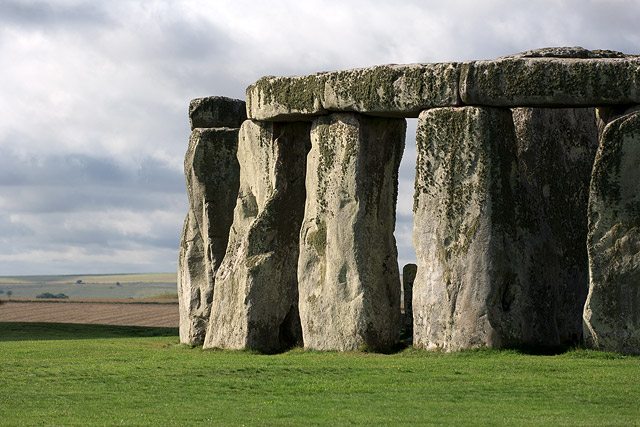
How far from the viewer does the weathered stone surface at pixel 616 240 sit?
2275 centimetres

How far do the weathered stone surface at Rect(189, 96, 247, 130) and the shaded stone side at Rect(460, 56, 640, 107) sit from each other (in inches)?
365

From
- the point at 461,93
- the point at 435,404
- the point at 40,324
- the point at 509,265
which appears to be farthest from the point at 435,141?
the point at 40,324

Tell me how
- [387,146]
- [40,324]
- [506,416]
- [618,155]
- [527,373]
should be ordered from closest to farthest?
[506,416]
[527,373]
[618,155]
[387,146]
[40,324]

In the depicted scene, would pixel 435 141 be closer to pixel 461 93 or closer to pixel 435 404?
pixel 461 93

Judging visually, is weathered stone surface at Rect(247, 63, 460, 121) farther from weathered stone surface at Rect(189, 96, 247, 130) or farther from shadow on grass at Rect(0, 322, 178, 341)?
shadow on grass at Rect(0, 322, 178, 341)

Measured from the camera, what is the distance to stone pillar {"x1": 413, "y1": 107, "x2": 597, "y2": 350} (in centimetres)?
2342

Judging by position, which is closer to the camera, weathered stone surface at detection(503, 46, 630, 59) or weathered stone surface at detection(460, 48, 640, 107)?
weathered stone surface at detection(460, 48, 640, 107)

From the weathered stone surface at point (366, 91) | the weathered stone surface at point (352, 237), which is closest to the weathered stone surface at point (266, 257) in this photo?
the weathered stone surface at point (366, 91)

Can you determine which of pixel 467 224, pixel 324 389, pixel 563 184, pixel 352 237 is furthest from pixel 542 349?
pixel 324 389

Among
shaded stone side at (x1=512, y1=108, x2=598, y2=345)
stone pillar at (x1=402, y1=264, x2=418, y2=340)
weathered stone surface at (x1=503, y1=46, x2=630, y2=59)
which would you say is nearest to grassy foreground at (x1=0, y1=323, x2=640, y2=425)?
shaded stone side at (x1=512, y1=108, x2=598, y2=345)

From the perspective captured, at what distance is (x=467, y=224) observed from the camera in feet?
77.5

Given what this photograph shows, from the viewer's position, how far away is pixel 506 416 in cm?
1686

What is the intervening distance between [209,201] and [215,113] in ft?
7.80

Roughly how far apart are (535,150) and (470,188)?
4018 mm
